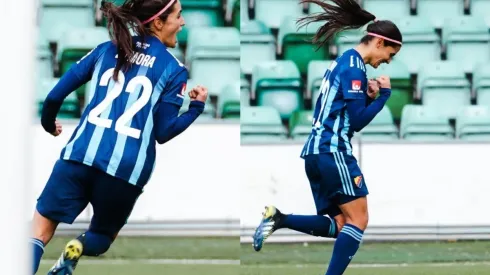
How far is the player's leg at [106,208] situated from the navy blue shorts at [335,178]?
1.15 m

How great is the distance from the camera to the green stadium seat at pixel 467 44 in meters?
7.71

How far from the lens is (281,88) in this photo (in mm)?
7297

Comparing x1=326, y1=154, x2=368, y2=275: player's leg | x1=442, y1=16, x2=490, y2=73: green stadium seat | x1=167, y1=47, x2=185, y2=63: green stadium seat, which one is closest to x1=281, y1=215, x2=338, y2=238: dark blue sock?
x1=326, y1=154, x2=368, y2=275: player's leg

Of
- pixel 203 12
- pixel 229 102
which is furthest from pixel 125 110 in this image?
pixel 203 12

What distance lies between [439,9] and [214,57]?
220cm

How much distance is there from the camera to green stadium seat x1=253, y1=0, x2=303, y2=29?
317 inches

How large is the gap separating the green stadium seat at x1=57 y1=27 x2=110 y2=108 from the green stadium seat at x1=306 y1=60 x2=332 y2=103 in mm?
1600

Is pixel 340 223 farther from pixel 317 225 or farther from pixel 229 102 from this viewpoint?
pixel 229 102

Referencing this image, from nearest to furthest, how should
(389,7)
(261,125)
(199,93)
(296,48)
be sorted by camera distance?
(199,93) → (261,125) → (296,48) → (389,7)

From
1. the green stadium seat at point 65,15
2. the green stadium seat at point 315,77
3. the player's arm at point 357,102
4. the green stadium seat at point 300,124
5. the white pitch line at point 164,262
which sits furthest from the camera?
the green stadium seat at point 65,15

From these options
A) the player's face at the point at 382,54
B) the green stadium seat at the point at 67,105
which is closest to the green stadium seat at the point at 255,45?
the green stadium seat at the point at 67,105

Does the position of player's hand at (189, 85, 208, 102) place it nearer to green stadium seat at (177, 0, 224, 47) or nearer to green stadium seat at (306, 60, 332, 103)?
green stadium seat at (306, 60, 332, 103)

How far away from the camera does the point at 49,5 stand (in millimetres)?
7816

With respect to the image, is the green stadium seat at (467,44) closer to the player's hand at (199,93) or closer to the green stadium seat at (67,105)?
the green stadium seat at (67,105)
